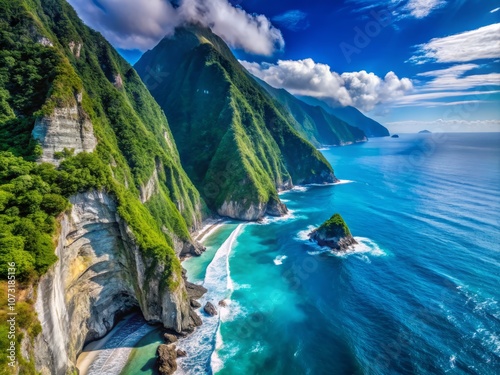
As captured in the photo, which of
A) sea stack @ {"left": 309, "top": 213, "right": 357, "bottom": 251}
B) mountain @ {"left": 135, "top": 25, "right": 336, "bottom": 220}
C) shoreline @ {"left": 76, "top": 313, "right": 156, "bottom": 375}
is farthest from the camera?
mountain @ {"left": 135, "top": 25, "right": 336, "bottom": 220}

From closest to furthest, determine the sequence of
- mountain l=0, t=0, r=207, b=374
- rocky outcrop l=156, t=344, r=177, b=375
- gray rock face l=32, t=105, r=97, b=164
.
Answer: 1. mountain l=0, t=0, r=207, b=374
2. rocky outcrop l=156, t=344, r=177, b=375
3. gray rock face l=32, t=105, r=97, b=164

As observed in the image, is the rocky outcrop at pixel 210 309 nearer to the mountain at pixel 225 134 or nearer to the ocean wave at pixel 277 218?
the ocean wave at pixel 277 218

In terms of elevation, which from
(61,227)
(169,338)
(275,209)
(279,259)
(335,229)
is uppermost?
(61,227)

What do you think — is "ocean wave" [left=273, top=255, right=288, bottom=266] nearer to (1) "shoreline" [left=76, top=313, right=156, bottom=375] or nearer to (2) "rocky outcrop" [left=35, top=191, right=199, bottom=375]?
(2) "rocky outcrop" [left=35, top=191, right=199, bottom=375]

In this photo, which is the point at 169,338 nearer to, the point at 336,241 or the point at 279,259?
the point at 279,259

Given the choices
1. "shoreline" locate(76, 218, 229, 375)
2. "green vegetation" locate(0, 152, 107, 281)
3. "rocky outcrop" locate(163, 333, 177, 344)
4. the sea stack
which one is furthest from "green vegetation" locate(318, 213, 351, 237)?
"green vegetation" locate(0, 152, 107, 281)

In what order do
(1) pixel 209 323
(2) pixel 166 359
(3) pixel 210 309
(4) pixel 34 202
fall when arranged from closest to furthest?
(4) pixel 34 202
(2) pixel 166 359
(1) pixel 209 323
(3) pixel 210 309

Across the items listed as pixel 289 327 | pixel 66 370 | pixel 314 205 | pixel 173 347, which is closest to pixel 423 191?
pixel 314 205

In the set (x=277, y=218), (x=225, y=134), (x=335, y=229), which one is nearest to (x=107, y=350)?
(x=335, y=229)

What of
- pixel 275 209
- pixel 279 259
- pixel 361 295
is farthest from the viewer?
pixel 275 209
